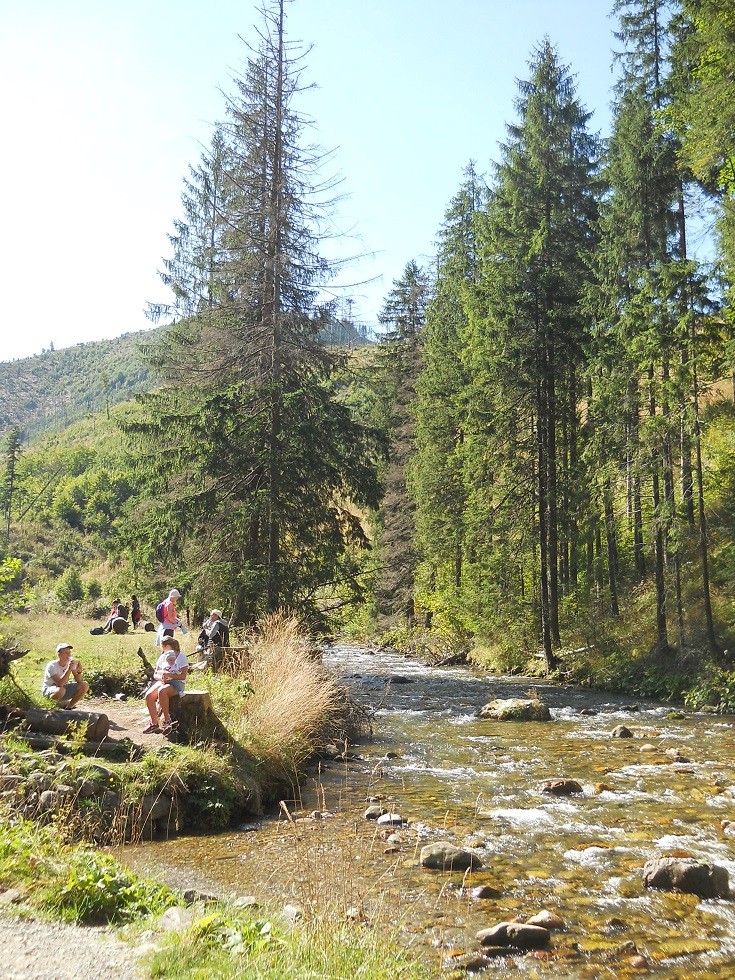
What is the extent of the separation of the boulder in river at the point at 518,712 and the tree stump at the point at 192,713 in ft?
25.7

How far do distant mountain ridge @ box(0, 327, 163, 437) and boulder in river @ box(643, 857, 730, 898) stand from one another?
13295 centimetres

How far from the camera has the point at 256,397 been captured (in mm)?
Answer: 19688

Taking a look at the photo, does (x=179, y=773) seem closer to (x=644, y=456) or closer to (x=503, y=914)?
(x=503, y=914)

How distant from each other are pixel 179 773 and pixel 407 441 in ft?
92.2

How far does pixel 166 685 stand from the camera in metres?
10.3

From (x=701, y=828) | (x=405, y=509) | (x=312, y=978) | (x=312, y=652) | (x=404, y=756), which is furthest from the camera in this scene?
(x=405, y=509)

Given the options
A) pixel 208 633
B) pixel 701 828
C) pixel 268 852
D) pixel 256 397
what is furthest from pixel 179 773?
pixel 256 397

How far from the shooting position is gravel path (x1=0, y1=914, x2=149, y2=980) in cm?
412

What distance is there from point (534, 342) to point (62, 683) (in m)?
18.8

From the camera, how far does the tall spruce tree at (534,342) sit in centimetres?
2483

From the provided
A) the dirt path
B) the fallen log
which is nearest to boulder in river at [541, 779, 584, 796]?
the dirt path

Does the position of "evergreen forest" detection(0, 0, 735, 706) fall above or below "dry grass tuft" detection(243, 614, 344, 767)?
above

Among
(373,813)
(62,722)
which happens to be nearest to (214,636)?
(62,722)

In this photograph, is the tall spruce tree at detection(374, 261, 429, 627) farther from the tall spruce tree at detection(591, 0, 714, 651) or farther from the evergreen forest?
the tall spruce tree at detection(591, 0, 714, 651)
